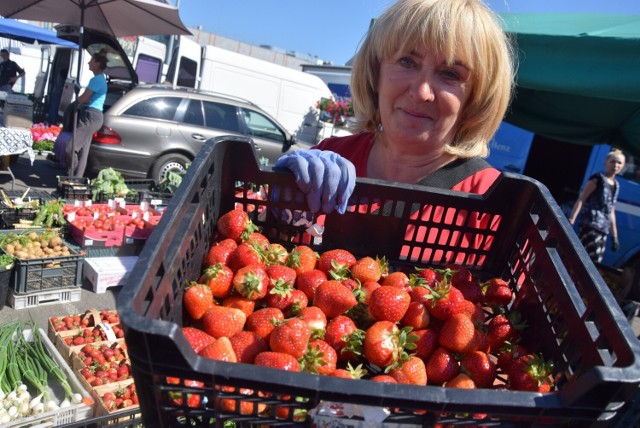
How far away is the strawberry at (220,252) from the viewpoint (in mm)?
1543

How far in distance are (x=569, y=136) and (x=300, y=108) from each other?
39.4ft

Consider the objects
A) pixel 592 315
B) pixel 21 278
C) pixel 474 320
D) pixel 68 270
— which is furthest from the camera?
pixel 68 270

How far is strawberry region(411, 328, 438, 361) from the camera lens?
1433mm

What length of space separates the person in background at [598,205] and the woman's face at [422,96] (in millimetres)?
5351

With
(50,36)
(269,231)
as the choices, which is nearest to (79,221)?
(269,231)

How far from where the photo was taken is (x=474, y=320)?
1.47 m

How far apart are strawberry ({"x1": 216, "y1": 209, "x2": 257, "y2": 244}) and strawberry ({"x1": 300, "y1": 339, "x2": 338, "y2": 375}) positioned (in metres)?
0.52

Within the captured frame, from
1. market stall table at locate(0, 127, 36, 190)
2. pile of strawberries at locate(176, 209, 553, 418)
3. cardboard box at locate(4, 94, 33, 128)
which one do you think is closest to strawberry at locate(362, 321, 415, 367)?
pile of strawberries at locate(176, 209, 553, 418)

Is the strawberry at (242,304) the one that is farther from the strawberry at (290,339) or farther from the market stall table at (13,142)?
the market stall table at (13,142)

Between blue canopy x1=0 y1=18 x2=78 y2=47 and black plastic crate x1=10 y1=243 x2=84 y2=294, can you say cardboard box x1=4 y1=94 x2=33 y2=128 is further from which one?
black plastic crate x1=10 y1=243 x2=84 y2=294

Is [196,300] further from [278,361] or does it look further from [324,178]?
[324,178]

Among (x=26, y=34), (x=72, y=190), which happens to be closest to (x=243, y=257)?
(x=72, y=190)

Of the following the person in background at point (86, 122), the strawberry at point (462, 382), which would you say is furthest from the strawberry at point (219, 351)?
the person in background at point (86, 122)

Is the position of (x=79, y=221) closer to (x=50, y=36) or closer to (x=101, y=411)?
(x=101, y=411)
